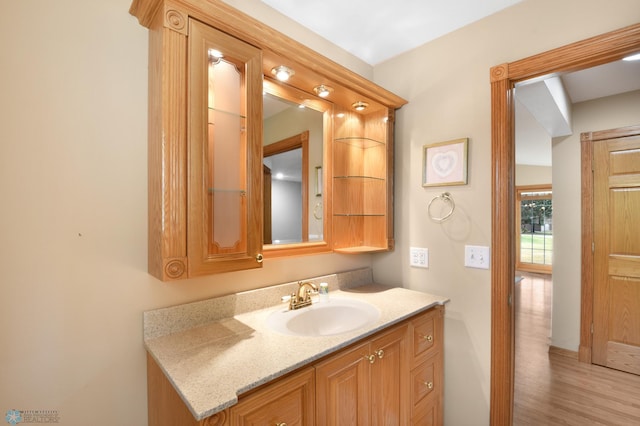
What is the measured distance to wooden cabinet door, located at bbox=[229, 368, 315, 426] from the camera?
84 cm

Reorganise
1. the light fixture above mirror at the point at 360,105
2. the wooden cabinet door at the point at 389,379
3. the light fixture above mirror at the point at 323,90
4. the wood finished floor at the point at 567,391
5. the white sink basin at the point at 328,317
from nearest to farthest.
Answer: the wooden cabinet door at the point at 389,379 < the white sink basin at the point at 328,317 < the light fixture above mirror at the point at 323,90 < the light fixture above mirror at the point at 360,105 < the wood finished floor at the point at 567,391

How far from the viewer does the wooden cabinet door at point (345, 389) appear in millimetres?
1052

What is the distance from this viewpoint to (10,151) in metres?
0.92

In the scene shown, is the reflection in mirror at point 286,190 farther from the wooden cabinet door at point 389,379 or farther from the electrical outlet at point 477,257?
the electrical outlet at point 477,257

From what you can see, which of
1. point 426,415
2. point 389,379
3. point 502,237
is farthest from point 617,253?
point 389,379

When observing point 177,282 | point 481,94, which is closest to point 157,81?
point 177,282

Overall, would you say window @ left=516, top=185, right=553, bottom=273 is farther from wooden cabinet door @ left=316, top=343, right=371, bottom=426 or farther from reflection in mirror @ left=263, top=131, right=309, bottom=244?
wooden cabinet door @ left=316, top=343, right=371, bottom=426

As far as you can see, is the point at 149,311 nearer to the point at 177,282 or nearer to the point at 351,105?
the point at 177,282

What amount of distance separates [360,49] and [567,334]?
3302mm

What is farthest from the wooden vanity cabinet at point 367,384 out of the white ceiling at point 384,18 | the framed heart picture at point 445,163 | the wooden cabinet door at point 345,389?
the white ceiling at point 384,18

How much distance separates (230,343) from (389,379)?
0.76 m

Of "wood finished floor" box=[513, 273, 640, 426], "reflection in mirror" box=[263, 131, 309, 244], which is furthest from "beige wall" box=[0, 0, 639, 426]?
"wood finished floor" box=[513, 273, 640, 426]

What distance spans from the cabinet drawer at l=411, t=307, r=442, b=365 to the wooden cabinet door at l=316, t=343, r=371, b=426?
1.34 feet

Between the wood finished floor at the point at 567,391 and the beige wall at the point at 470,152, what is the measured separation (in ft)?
2.56
